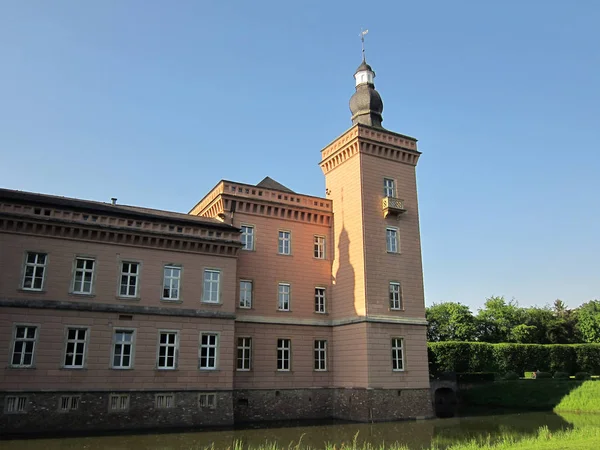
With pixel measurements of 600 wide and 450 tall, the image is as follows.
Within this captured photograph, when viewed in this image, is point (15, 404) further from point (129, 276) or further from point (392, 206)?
point (392, 206)

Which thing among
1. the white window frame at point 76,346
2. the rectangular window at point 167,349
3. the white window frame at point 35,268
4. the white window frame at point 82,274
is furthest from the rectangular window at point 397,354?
the white window frame at point 35,268

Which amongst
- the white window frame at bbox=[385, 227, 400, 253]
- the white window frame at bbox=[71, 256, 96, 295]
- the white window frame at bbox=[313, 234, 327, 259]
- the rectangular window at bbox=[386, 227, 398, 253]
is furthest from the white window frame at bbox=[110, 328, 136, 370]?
the rectangular window at bbox=[386, 227, 398, 253]

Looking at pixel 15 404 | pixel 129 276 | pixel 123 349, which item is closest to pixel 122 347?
pixel 123 349

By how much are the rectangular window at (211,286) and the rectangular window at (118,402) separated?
5.85 metres

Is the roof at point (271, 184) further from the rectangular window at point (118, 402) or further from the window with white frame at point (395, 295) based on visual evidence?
the rectangular window at point (118, 402)

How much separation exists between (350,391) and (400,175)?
43.7 ft

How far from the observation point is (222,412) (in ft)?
79.4

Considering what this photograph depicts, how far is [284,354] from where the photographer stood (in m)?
28.4

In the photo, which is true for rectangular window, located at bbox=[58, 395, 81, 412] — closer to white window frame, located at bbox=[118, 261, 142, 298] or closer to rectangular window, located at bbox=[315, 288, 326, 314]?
white window frame, located at bbox=[118, 261, 142, 298]

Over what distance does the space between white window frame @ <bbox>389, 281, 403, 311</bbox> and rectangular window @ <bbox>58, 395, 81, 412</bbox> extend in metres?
16.7

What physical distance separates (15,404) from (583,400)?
3143cm

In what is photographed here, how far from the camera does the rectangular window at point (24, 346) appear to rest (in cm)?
2098

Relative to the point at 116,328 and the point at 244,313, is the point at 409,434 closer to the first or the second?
the point at 244,313

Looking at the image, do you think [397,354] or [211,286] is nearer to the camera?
[211,286]
